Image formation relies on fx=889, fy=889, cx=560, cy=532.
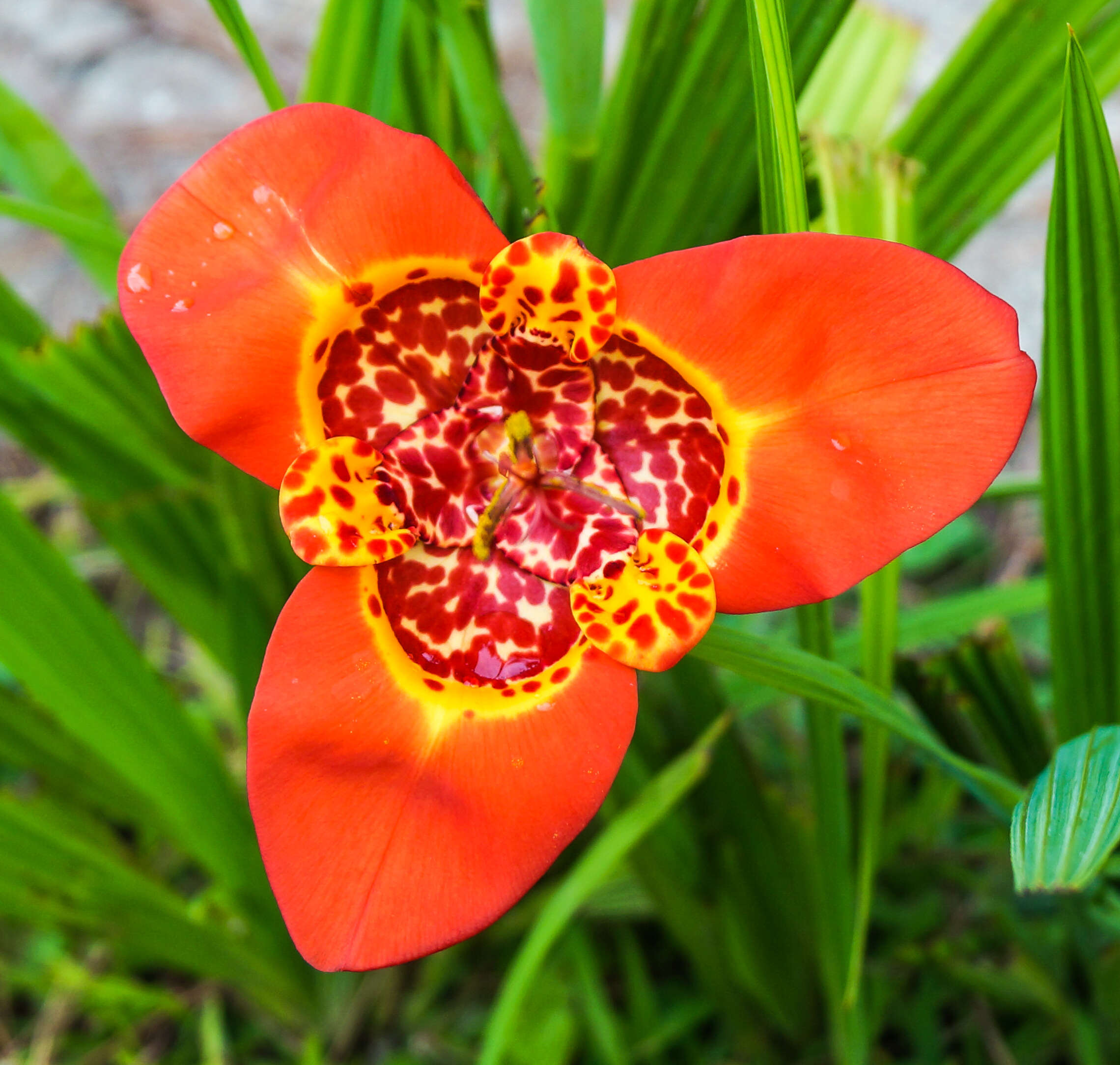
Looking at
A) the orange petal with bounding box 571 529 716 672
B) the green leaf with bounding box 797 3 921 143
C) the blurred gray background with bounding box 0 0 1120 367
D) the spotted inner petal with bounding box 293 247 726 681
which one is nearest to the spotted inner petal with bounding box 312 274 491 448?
the spotted inner petal with bounding box 293 247 726 681

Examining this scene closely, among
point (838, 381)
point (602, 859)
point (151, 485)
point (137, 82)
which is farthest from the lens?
point (137, 82)

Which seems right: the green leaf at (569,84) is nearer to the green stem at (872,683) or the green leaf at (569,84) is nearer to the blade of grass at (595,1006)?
the green stem at (872,683)

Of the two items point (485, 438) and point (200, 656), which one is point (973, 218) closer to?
point (485, 438)

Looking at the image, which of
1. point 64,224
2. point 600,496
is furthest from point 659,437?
point 64,224

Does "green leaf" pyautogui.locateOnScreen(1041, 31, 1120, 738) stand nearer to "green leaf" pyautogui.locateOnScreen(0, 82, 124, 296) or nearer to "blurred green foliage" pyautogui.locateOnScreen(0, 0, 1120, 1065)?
"blurred green foliage" pyautogui.locateOnScreen(0, 0, 1120, 1065)

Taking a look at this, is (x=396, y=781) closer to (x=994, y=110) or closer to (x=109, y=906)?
(x=109, y=906)

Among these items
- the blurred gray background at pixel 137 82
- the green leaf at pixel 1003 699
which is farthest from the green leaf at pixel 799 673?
the blurred gray background at pixel 137 82

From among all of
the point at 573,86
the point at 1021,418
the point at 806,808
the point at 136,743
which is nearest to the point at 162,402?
the point at 136,743

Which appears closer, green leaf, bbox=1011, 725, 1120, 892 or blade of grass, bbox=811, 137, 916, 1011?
green leaf, bbox=1011, 725, 1120, 892
